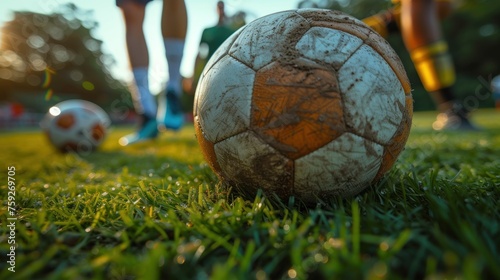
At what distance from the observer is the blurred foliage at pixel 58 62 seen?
36406 mm

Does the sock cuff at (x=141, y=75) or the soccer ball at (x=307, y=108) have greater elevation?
the soccer ball at (x=307, y=108)

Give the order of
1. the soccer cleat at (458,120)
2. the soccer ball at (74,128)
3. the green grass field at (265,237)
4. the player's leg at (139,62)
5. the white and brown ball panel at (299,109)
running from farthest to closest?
the soccer cleat at (458,120), the soccer ball at (74,128), the player's leg at (139,62), the white and brown ball panel at (299,109), the green grass field at (265,237)

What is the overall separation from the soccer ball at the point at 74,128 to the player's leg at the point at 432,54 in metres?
3.90

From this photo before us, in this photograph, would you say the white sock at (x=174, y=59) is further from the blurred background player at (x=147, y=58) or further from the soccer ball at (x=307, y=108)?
the soccer ball at (x=307, y=108)

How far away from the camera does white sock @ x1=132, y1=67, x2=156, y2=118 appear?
4145mm

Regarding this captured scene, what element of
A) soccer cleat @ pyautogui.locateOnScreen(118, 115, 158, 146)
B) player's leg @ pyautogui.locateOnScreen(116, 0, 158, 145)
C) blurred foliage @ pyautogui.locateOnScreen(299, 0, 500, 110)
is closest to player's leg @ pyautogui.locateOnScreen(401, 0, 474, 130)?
player's leg @ pyautogui.locateOnScreen(116, 0, 158, 145)

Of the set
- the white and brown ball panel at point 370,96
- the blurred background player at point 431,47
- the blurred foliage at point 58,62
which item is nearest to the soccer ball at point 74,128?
the white and brown ball panel at point 370,96

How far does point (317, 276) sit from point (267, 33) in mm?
920

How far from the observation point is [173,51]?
4211mm

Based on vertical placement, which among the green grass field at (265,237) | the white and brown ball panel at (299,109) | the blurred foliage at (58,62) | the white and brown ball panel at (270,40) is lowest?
the blurred foliage at (58,62)

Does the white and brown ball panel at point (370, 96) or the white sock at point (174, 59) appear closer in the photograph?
the white and brown ball panel at point (370, 96)

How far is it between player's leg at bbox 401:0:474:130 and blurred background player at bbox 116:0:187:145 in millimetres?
2568

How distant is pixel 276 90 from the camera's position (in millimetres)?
1229

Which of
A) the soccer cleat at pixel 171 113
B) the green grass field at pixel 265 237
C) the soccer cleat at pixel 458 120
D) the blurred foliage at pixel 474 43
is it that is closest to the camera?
the green grass field at pixel 265 237
